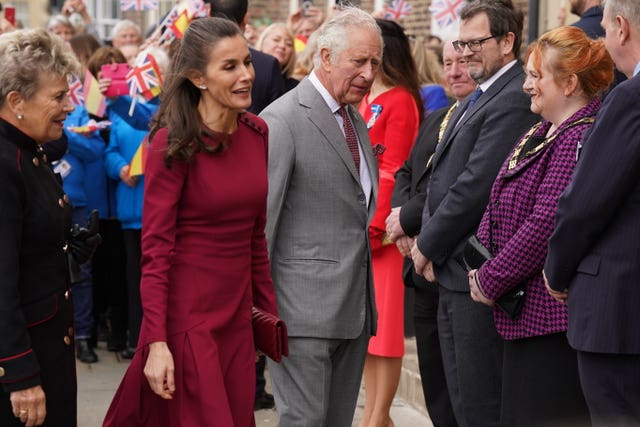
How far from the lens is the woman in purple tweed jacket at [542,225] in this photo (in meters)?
4.31

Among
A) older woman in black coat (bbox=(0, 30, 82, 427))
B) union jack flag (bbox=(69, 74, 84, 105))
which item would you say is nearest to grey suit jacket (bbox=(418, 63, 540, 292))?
older woman in black coat (bbox=(0, 30, 82, 427))

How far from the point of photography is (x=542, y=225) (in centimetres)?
430

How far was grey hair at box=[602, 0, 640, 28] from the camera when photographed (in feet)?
12.5

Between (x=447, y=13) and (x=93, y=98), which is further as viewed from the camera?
(x=447, y=13)

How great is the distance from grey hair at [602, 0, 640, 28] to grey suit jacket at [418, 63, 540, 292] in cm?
107

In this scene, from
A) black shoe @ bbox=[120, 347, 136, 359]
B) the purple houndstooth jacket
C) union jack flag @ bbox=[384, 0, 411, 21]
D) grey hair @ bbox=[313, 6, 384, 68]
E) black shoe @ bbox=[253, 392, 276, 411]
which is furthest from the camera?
union jack flag @ bbox=[384, 0, 411, 21]

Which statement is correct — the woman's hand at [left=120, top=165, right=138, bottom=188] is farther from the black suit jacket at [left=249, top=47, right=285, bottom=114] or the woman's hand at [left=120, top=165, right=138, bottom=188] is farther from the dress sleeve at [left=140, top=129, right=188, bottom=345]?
the dress sleeve at [left=140, top=129, right=188, bottom=345]

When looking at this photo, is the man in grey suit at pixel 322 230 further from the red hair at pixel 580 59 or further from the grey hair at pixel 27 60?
the grey hair at pixel 27 60

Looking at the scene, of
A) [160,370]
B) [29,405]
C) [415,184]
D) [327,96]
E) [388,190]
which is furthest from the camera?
[388,190]

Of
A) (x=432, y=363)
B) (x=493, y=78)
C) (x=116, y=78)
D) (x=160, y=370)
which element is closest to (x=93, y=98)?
(x=116, y=78)

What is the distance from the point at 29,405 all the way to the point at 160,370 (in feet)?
1.44

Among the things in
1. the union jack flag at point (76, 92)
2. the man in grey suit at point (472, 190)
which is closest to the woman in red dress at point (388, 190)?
the man in grey suit at point (472, 190)

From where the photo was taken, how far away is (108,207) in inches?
345

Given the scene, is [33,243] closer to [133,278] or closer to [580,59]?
[580,59]
